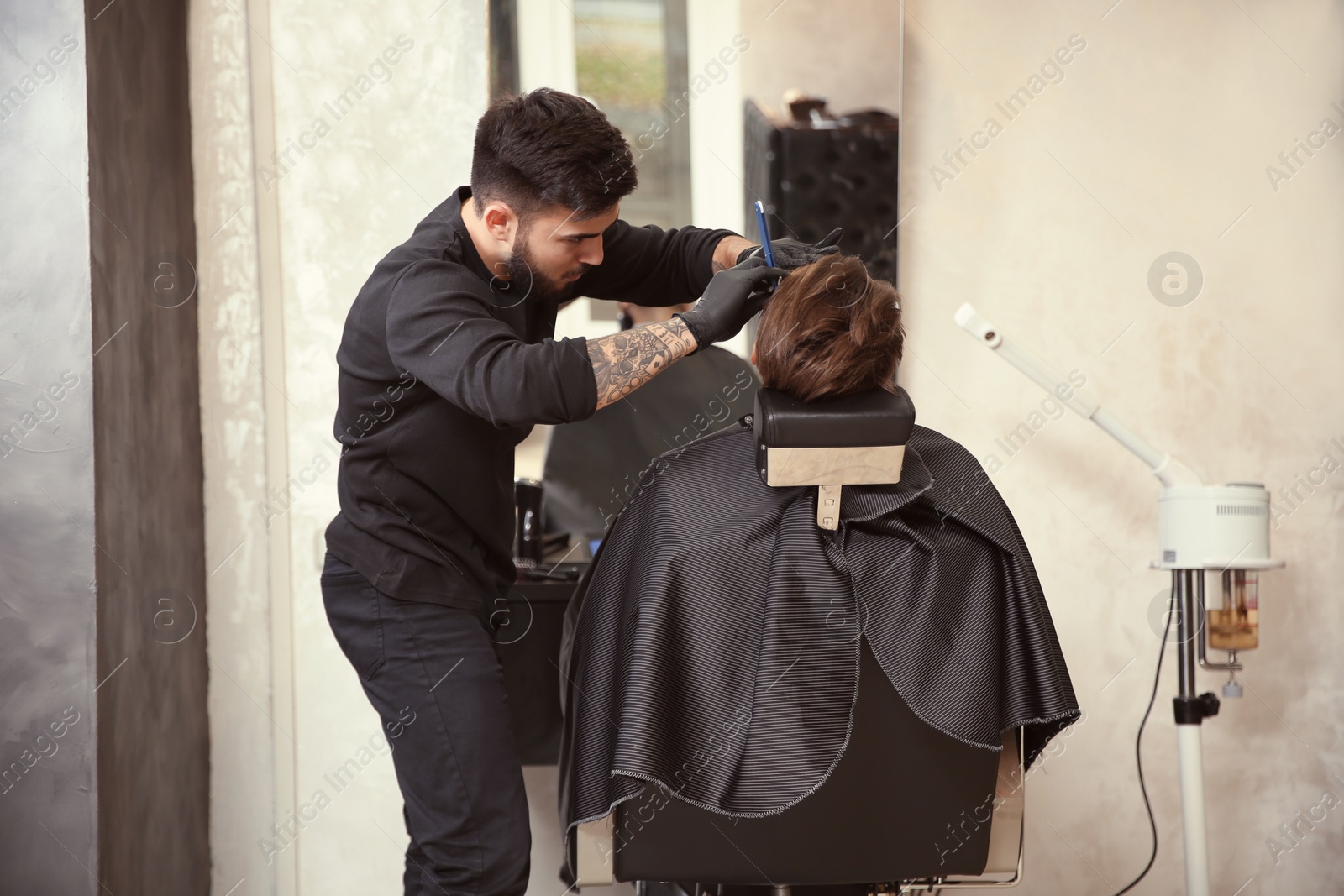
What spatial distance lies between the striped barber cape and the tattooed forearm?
179 mm

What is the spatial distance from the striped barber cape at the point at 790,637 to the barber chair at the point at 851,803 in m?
0.04

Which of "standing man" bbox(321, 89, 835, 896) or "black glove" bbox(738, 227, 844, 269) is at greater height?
"black glove" bbox(738, 227, 844, 269)

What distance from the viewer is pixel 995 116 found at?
90.7 inches

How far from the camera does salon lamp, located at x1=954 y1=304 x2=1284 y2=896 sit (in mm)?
1886

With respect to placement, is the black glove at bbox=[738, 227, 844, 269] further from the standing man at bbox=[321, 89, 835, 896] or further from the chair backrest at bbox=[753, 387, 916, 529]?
the chair backrest at bbox=[753, 387, 916, 529]

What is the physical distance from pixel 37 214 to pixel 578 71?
1.10 meters

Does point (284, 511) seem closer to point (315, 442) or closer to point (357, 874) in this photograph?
point (315, 442)

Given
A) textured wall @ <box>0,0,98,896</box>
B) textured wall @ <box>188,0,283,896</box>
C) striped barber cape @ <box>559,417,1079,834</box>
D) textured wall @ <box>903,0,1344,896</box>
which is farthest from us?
textured wall @ <box>903,0,1344,896</box>

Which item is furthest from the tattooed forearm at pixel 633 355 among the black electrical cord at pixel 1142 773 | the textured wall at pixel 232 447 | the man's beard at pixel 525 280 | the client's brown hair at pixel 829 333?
the black electrical cord at pixel 1142 773

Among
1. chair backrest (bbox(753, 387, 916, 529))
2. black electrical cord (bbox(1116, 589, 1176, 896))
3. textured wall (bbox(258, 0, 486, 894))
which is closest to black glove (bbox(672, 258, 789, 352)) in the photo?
chair backrest (bbox(753, 387, 916, 529))

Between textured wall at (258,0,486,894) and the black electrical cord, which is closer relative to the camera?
textured wall at (258,0,486,894)

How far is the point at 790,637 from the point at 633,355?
17.4 inches

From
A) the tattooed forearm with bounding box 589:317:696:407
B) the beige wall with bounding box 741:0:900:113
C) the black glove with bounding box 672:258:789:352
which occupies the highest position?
the beige wall with bounding box 741:0:900:113

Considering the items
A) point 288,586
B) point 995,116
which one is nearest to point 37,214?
point 288,586
